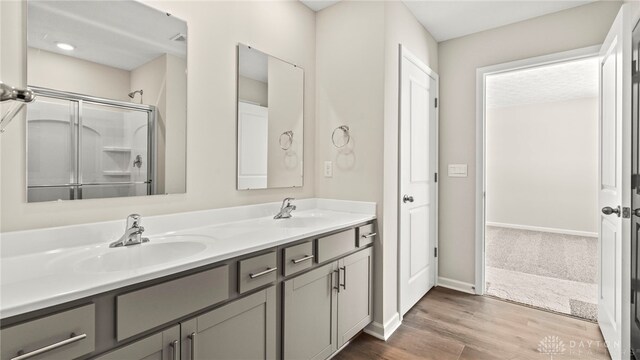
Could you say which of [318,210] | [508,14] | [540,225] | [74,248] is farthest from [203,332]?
[540,225]

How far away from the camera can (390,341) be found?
84.8 inches

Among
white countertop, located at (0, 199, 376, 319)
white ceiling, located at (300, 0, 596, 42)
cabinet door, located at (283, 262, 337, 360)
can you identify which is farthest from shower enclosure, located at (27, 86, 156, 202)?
white ceiling, located at (300, 0, 596, 42)

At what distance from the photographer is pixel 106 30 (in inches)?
56.2

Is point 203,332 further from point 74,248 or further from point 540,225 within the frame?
point 540,225

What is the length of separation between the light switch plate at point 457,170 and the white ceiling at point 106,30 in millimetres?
2514

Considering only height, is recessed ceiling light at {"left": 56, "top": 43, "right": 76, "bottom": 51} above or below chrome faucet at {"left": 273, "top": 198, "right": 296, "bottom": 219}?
above

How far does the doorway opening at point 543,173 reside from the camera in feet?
13.5

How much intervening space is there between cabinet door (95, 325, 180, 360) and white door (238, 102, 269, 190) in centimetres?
104

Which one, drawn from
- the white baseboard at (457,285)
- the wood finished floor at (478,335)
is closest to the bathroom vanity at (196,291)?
the wood finished floor at (478,335)

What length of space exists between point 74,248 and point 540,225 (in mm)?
6783

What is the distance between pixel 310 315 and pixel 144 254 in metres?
0.87

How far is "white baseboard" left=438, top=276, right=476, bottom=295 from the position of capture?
2953 millimetres

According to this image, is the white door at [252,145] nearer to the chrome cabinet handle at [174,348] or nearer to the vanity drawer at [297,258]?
the vanity drawer at [297,258]

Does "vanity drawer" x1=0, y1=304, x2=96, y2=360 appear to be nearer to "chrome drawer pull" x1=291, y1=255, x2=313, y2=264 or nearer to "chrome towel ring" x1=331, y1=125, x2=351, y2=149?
"chrome drawer pull" x1=291, y1=255, x2=313, y2=264
